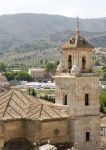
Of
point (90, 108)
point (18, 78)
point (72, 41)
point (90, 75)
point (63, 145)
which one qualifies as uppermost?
point (18, 78)

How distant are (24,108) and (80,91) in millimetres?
3892

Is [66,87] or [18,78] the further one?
[18,78]

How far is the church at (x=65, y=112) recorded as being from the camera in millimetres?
29984

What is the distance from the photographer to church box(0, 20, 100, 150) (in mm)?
29984

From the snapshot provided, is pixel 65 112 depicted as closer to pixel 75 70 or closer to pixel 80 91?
pixel 80 91

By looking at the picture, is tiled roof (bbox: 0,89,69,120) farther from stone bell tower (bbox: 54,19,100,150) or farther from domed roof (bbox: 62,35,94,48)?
domed roof (bbox: 62,35,94,48)

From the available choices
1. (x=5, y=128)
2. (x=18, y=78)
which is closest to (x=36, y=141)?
(x=5, y=128)

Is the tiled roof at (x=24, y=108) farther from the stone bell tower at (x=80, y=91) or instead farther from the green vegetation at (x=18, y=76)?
the green vegetation at (x=18, y=76)

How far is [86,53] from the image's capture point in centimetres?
3209

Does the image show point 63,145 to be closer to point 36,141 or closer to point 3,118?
point 36,141

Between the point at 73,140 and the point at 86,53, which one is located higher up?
the point at 86,53

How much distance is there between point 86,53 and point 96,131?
5.41 meters

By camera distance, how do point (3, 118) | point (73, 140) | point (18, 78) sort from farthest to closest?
point (18, 78) < point (73, 140) < point (3, 118)

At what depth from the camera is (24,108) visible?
31109mm
